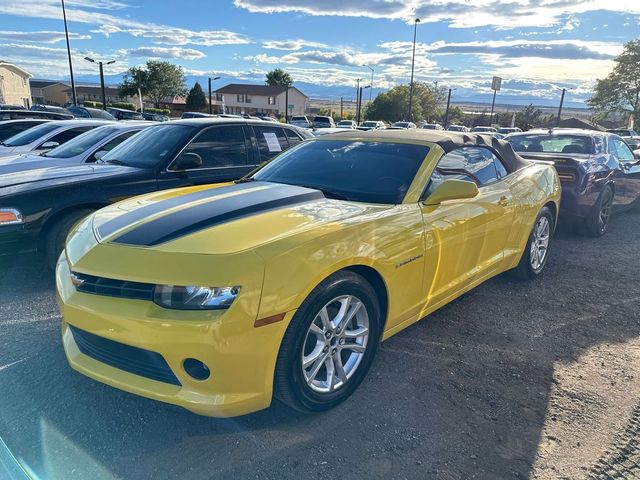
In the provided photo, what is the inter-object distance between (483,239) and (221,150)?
3.37 m

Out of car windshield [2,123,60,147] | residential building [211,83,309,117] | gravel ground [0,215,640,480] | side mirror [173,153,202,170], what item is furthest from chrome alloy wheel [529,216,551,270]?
residential building [211,83,309,117]

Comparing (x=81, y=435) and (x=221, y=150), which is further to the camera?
(x=221, y=150)

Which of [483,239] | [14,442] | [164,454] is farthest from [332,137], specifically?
[14,442]

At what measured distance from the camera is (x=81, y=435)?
2.36m

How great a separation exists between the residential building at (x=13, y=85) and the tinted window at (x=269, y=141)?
64.2 metres

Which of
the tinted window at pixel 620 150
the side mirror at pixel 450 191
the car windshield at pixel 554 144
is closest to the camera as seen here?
the side mirror at pixel 450 191

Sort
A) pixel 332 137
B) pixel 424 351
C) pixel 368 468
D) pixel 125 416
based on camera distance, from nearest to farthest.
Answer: pixel 368 468, pixel 125 416, pixel 424 351, pixel 332 137

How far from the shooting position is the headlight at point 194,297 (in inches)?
82.0

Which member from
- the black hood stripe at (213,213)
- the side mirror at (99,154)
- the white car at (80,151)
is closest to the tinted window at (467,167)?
the black hood stripe at (213,213)

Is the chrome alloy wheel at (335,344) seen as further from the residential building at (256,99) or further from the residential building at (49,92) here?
the residential building at (49,92)

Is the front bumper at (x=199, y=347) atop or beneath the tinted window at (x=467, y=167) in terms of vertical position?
beneath

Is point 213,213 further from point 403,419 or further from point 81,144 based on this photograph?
point 81,144

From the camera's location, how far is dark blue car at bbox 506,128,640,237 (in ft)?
20.2

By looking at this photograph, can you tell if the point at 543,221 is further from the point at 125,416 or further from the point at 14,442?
the point at 14,442
